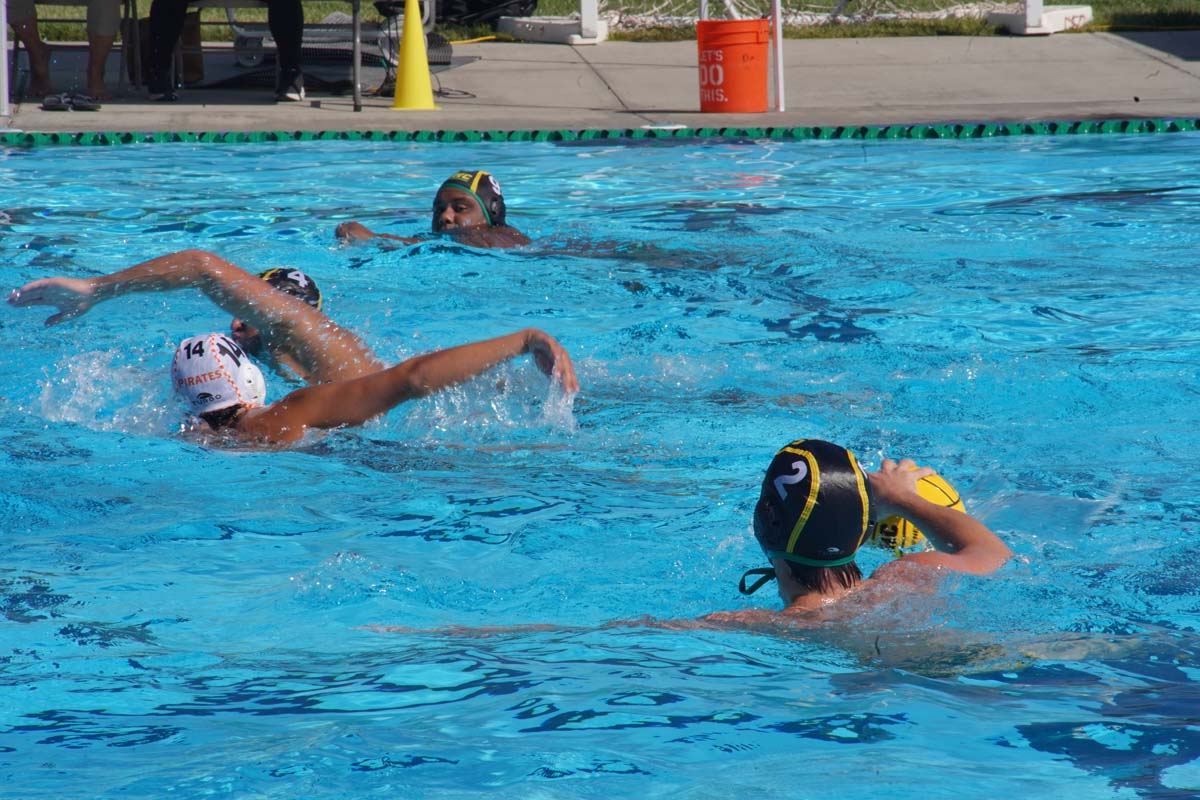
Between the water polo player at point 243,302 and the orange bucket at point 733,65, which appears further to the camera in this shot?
the orange bucket at point 733,65

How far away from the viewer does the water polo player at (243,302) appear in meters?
4.83

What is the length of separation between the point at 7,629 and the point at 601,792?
1.76 m

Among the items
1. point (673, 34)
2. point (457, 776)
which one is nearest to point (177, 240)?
point (457, 776)

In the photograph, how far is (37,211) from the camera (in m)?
9.27

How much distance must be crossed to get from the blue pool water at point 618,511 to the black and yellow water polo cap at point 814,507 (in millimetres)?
201

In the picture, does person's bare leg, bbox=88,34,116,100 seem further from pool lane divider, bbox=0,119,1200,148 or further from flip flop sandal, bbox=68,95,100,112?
pool lane divider, bbox=0,119,1200,148

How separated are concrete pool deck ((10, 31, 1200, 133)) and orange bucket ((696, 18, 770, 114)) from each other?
266 mm

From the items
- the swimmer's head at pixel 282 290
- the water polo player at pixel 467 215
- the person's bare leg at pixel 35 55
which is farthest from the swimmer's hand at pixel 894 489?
the person's bare leg at pixel 35 55

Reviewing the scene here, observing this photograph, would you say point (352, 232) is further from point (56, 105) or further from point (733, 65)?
point (733, 65)

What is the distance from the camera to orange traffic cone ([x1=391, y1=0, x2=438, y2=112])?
12.5m

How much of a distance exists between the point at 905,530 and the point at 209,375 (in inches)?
94.1

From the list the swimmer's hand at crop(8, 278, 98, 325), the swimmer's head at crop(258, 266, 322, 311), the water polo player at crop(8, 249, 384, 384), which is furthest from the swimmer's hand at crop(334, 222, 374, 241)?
the swimmer's hand at crop(8, 278, 98, 325)

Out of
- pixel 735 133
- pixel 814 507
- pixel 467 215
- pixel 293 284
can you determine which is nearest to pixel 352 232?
pixel 467 215

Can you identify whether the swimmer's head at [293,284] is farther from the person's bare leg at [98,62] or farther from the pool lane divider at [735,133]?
the person's bare leg at [98,62]
